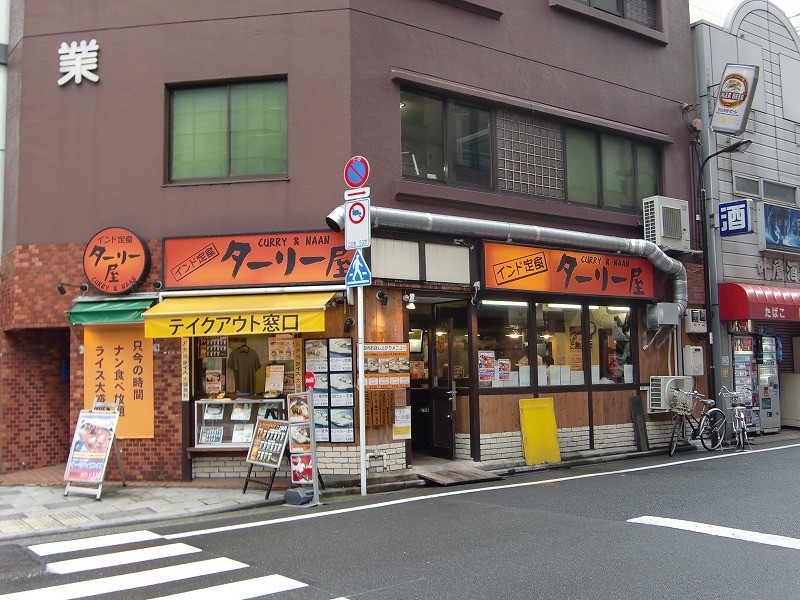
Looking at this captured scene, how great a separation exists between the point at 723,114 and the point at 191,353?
1285 cm

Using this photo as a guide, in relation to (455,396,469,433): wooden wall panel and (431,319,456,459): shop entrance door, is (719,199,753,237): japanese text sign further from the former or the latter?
(455,396,469,433): wooden wall panel

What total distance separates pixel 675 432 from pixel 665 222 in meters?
4.46

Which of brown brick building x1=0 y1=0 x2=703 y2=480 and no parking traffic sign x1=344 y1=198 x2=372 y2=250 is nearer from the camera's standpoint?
no parking traffic sign x1=344 y1=198 x2=372 y2=250

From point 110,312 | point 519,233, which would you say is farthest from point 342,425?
point 519,233

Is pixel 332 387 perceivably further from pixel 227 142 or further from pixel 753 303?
pixel 753 303

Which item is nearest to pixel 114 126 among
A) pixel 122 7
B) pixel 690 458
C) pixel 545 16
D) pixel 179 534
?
pixel 122 7

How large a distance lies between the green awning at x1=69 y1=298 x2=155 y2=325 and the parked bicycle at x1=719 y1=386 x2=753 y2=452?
39.7 ft

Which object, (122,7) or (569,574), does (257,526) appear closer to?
(569,574)

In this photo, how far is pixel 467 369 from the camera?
42.7 ft

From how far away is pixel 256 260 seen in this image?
11633 millimetres

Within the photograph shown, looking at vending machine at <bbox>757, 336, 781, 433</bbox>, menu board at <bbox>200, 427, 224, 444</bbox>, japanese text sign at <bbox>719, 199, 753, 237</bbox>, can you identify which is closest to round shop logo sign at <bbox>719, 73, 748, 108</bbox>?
japanese text sign at <bbox>719, 199, 753, 237</bbox>

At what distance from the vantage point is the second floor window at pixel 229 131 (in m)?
12.1

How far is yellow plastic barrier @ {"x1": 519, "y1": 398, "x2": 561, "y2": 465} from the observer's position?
13086 millimetres

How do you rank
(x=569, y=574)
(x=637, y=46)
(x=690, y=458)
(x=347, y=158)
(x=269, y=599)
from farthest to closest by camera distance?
1. (x=637, y=46)
2. (x=690, y=458)
3. (x=347, y=158)
4. (x=569, y=574)
5. (x=269, y=599)
